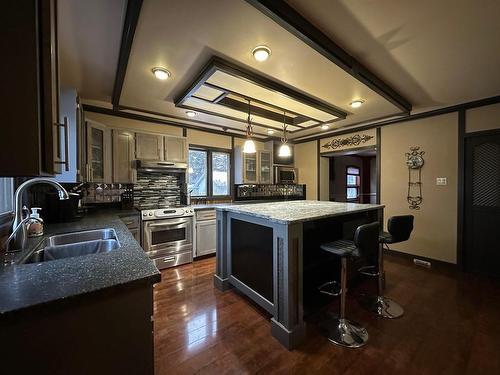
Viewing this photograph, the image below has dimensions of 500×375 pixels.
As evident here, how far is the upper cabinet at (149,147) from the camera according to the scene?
3344 mm

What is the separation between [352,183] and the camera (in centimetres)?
754

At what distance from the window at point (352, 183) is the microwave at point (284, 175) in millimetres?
2933

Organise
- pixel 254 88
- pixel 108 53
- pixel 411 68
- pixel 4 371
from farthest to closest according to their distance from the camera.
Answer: pixel 254 88 → pixel 411 68 → pixel 108 53 → pixel 4 371

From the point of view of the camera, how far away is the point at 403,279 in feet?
9.55

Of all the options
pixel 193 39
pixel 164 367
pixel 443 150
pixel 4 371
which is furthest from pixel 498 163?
pixel 4 371

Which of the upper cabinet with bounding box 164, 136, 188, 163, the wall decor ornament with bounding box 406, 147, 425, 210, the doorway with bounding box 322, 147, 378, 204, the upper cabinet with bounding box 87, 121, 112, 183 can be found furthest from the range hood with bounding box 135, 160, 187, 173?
the doorway with bounding box 322, 147, 378, 204

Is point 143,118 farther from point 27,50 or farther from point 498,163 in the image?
point 498,163

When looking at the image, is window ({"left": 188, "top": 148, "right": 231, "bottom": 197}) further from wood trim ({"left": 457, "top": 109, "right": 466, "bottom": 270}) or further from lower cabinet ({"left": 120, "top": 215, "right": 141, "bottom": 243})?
wood trim ({"left": 457, "top": 109, "right": 466, "bottom": 270})

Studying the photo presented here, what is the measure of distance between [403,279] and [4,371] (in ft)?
12.1

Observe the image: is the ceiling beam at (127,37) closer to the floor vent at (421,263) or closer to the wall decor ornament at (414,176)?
the wall decor ornament at (414,176)

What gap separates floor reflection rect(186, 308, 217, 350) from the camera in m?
1.79

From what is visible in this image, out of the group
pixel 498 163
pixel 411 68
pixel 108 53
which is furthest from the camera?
pixel 498 163

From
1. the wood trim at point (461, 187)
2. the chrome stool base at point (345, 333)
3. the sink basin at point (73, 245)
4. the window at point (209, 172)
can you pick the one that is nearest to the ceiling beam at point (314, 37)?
the wood trim at point (461, 187)

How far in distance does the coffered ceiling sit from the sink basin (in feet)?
5.13
